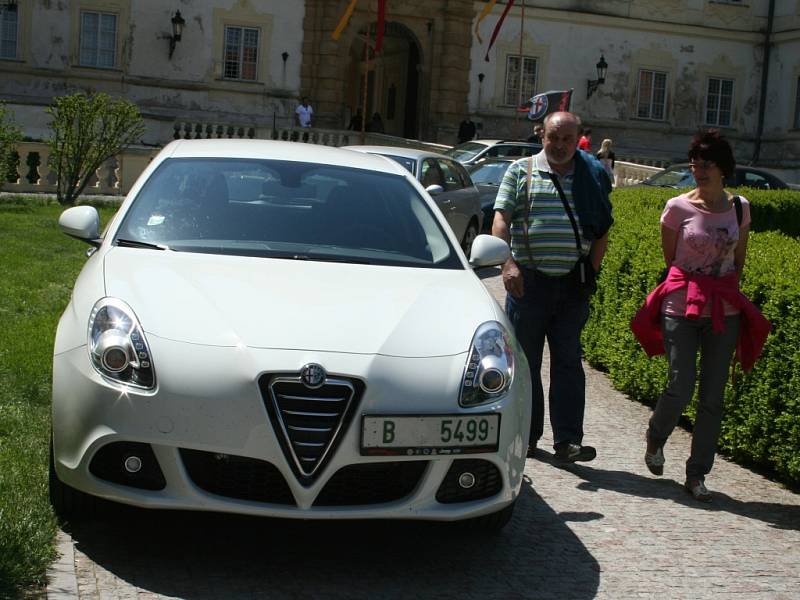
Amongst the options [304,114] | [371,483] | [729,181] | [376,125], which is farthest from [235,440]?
[376,125]

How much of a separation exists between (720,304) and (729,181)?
62.1 feet

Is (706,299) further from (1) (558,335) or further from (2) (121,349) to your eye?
(2) (121,349)

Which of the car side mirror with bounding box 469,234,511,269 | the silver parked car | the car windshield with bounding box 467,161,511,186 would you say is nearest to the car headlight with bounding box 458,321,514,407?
the car side mirror with bounding box 469,234,511,269

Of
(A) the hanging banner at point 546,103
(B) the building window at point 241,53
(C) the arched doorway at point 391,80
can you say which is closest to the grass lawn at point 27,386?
(A) the hanging banner at point 546,103

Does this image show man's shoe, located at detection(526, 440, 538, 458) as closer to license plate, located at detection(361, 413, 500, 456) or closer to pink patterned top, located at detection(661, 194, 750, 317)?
pink patterned top, located at detection(661, 194, 750, 317)

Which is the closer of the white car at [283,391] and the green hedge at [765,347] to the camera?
the white car at [283,391]

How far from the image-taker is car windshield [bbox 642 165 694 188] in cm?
2364

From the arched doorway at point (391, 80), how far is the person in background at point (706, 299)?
3407cm

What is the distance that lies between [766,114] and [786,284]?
37975 mm

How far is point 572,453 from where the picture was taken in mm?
7105

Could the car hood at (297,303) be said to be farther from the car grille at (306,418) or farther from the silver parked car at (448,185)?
the silver parked car at (448,185)

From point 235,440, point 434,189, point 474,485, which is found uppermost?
point 434,189

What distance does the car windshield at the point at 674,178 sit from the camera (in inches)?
931

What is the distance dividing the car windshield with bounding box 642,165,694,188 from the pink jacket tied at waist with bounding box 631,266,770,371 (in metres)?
16.9
